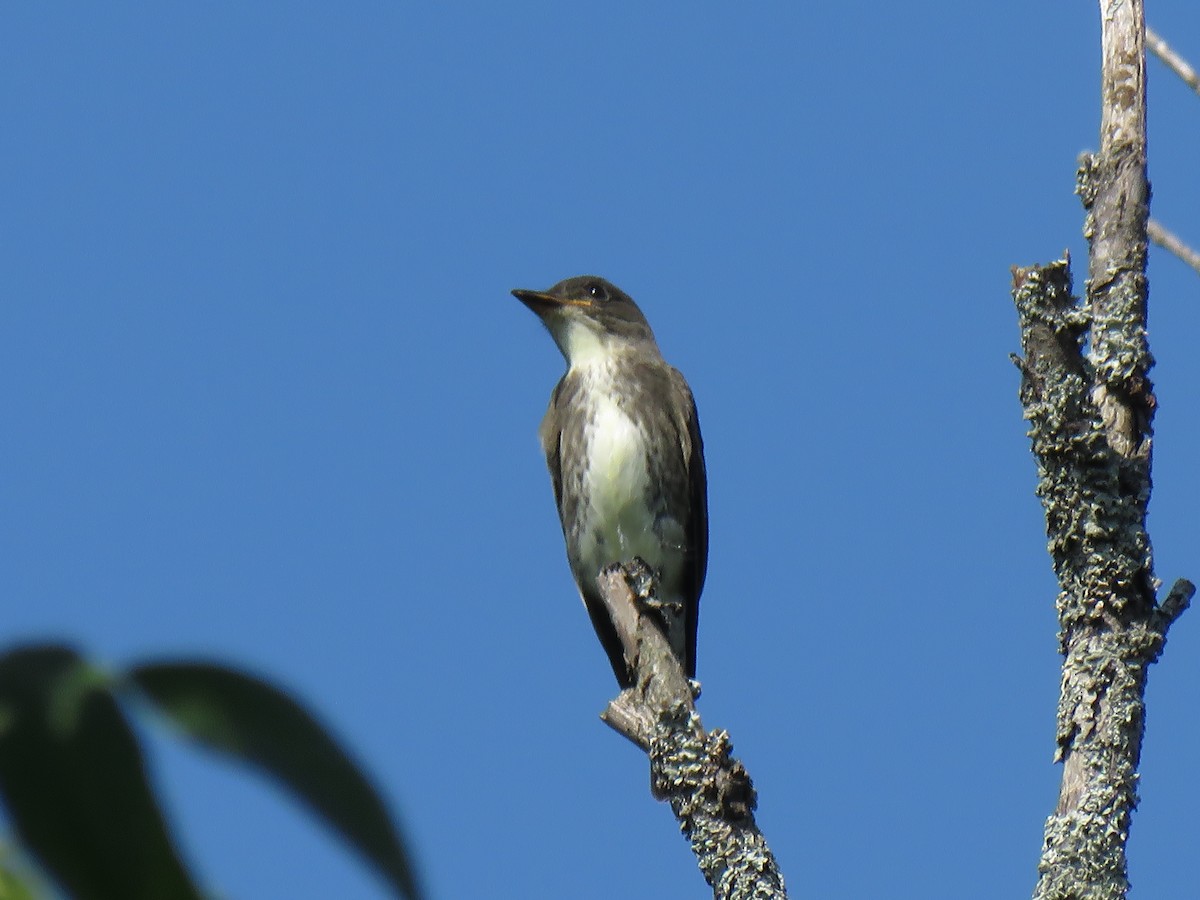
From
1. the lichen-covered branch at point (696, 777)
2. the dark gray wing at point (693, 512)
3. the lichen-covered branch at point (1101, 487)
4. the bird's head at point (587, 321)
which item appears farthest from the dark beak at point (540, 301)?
the lichen-covered branch at point (1101, 487)

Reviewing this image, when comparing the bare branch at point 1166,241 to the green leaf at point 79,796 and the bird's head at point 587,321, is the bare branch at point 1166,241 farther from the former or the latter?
the bird's head at point 587,321

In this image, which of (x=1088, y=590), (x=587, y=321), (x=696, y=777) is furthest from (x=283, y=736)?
(x=587, y=321)

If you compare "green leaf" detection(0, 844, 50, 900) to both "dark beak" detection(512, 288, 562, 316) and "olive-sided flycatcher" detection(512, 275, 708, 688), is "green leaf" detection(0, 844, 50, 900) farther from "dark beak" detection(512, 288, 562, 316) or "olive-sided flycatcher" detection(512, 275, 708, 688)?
"dark beak" detection(512, 288, 562, 316)

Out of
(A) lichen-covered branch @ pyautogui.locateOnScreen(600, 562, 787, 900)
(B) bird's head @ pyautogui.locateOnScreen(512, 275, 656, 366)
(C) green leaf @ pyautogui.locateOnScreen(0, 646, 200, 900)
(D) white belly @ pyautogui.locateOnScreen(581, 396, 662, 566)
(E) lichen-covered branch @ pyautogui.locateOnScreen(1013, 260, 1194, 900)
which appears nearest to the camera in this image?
(C) green leaf @ pyautogui.locateOnScreen(0, 646, 200, 900)

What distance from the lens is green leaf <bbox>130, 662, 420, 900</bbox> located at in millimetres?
793

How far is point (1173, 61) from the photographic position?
13.7 feet

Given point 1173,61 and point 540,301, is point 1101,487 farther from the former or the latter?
point 540,301

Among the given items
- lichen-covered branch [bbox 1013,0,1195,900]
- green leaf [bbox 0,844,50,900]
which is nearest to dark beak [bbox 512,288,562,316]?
lichen-covered branch [bbox 1013,0,1195,900]

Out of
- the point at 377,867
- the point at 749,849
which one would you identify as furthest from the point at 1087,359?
the point at 377,867

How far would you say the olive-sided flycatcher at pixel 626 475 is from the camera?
8703mm

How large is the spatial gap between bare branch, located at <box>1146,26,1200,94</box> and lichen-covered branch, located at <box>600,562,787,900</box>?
216 cm

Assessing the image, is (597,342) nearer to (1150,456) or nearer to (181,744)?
(1150,456)

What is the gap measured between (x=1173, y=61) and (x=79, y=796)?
406 centimetres

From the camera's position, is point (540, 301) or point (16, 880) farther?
point (540, 301)
